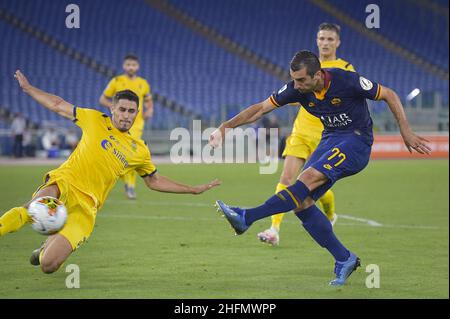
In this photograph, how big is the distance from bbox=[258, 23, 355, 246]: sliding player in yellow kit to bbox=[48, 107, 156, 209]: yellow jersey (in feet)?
7.43

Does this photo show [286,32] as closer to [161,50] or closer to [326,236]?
[161,50]

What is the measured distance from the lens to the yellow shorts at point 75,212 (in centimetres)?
772

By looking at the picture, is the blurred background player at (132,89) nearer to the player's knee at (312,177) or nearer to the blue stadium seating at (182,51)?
the player's knee at (312,177)

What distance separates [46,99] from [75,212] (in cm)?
111

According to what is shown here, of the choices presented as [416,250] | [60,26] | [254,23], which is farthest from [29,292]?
[254,23]

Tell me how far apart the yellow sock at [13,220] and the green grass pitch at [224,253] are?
534 millimetres

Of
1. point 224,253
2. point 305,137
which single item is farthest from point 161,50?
point 224,253

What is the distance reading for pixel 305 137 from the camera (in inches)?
411

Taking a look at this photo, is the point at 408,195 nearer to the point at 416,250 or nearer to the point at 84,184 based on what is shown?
the point at 416,250

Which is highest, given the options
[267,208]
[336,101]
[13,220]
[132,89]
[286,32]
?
[286,32]

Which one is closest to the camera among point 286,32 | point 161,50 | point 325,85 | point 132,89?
point 325,85

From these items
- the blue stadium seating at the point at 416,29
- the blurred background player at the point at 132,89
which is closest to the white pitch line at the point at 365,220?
the blurred background player at the point at 132,89

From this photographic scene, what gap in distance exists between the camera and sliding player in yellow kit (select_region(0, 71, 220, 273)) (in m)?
7.70

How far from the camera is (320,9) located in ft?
121
